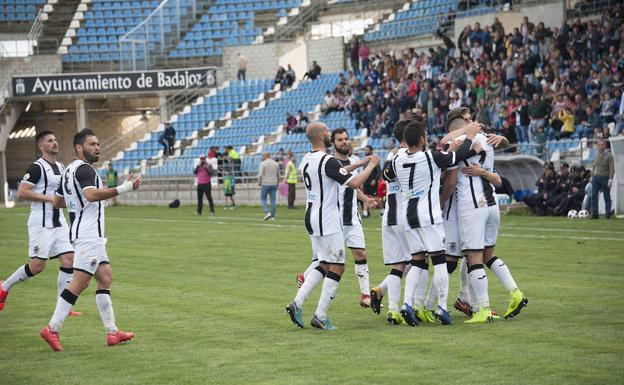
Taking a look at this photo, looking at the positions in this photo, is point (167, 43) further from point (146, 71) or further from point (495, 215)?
point (495, 215)

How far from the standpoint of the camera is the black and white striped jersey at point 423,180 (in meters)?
10.8

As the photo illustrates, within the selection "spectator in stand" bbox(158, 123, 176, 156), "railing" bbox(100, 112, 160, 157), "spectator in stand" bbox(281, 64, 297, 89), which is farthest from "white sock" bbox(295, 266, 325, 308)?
"railing" bbox(100, 112, 160, 157)

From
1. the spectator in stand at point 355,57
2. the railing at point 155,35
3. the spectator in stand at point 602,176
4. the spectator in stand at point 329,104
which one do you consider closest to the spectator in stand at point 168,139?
the railing at point 155,35

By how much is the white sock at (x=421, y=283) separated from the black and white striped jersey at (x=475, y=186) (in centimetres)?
76

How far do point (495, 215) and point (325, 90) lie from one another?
32.3 m

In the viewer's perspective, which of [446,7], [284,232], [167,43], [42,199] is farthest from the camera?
[167,43]

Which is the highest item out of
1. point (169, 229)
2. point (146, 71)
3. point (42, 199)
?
point (146, 71)

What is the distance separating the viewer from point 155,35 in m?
50.9

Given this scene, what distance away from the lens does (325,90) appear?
4338 cm

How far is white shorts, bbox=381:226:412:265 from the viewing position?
11.4 meters

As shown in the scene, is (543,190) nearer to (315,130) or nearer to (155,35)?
(315,130)

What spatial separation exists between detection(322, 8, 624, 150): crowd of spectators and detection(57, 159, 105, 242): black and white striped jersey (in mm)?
17708

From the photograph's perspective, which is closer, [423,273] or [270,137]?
[423,273]

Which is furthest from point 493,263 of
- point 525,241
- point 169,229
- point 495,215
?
point 169,229
